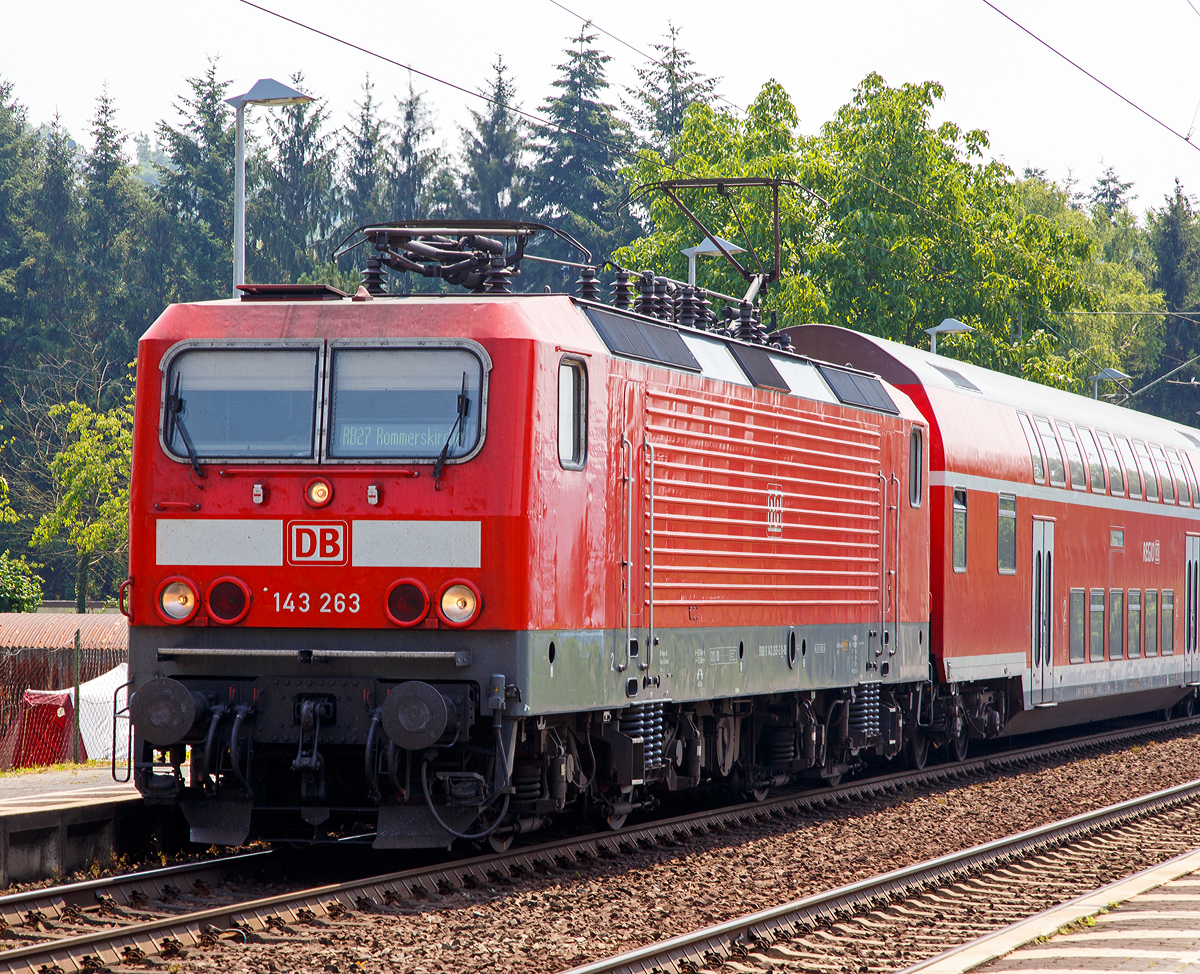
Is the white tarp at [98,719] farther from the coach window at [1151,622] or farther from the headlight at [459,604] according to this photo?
the coach window at [1151,622]

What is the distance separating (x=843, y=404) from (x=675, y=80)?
60.8 metres

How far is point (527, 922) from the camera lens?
363 inches

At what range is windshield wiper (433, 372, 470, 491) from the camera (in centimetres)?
1006

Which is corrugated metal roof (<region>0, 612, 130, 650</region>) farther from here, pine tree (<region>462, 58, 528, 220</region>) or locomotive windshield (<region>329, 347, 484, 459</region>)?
pine tree (<region>462, 58, 528, 220</region>)

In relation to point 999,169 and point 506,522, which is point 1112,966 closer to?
point 506,522

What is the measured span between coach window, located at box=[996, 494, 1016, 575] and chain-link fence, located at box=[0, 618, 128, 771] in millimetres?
9794

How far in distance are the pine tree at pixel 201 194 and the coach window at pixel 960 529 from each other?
1990 inches

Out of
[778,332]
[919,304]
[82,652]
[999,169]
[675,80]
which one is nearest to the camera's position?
[778,332]

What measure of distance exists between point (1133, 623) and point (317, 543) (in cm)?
1591

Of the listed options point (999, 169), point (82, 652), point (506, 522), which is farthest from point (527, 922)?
point (999, 169)

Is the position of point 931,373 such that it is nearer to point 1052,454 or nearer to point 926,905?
point 1052,454

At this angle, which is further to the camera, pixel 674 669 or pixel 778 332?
pixel 778 332

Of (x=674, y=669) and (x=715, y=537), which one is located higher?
(x=715, y=537)

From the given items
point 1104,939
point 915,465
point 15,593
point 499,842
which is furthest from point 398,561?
point 15,593
